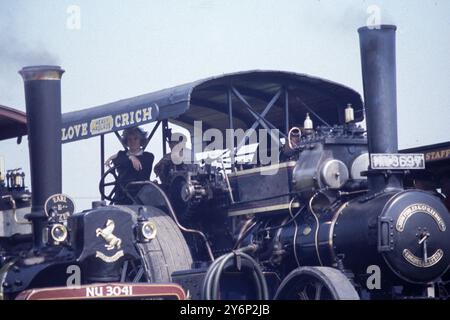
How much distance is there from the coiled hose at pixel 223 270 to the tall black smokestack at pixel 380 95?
1183 mm

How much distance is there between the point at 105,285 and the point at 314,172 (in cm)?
232

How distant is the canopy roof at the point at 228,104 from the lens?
10.0m

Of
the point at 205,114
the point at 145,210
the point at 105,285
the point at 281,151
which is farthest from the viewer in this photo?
the point at 205,114

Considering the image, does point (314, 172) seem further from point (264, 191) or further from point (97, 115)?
point (97, 115)

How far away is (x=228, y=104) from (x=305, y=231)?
165 cm

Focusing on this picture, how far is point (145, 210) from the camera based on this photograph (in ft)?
30.8

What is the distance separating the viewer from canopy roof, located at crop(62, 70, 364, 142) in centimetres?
1002

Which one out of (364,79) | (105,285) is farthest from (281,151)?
(105,285)

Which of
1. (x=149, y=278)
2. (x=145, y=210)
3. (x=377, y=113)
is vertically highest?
(x=377, y=113)

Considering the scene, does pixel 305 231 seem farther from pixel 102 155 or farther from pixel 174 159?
pixel 102 155

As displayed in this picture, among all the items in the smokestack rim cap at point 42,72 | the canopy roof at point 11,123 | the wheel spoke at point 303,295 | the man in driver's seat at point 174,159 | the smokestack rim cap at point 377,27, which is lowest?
the wheel spoke at point 303,295

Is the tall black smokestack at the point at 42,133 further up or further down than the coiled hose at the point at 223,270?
further up

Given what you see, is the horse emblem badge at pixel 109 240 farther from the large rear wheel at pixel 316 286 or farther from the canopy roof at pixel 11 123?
the canopy roof at pixel 11 123

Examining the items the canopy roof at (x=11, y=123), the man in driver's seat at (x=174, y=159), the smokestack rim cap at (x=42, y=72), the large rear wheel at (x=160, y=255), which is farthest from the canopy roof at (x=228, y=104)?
the smokestack rim cap at (x=42, y=72)
